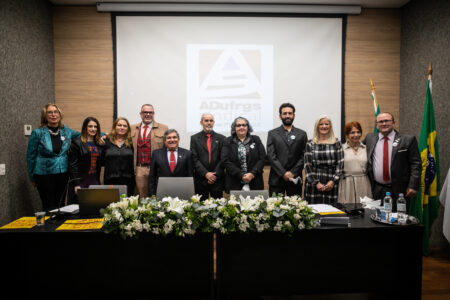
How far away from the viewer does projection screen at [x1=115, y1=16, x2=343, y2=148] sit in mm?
4270

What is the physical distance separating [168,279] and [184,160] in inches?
63.7

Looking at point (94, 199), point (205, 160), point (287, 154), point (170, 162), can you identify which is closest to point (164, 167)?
point (170, 162)

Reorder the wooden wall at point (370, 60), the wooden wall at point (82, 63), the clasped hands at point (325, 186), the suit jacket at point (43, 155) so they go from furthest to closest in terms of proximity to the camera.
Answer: the wooden wall at point (370, 60)
the wooden wall at point (82, 63)
the suit jacket at point (43, 155)
the clasped hands at point (325, 186)

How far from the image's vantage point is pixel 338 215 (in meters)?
2.02

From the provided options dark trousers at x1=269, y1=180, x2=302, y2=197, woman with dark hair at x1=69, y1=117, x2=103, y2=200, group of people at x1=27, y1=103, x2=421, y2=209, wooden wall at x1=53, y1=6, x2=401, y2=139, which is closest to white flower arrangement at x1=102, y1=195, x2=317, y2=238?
group of people at x1=27, y1=103, x2=421, y2=209

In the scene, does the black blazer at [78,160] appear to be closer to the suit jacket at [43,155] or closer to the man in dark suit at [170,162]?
the suit jacket at [43,155]

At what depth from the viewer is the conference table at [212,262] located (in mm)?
1770

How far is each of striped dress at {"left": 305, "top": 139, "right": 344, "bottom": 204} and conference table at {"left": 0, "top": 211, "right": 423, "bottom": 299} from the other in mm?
1197

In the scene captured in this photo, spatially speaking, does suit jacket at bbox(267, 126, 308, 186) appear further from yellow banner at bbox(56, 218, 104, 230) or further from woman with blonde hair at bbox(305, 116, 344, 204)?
yellow banner at bbox(56, 218, 104, 230)

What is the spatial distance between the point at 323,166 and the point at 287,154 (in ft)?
1.38

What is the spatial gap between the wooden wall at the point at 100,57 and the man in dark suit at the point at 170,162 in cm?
→ 155

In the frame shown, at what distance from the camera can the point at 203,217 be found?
1.74m

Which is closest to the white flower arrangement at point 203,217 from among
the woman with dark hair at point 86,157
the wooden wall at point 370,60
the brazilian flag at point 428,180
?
the woman with dark hair at point 86,157

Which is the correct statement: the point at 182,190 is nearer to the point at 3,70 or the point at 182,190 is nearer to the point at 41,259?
the point at 41,259
